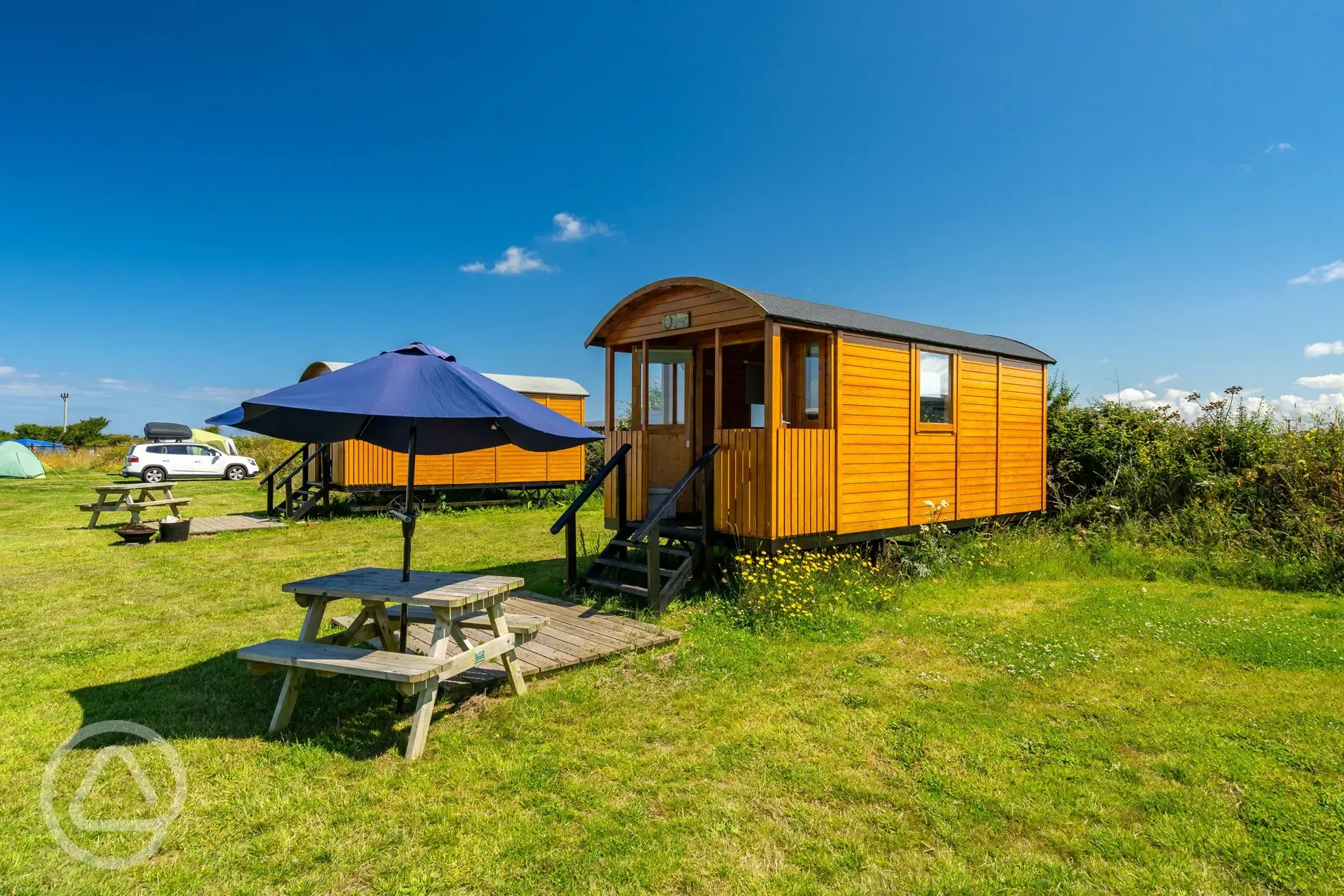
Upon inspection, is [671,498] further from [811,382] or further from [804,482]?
[811,382]

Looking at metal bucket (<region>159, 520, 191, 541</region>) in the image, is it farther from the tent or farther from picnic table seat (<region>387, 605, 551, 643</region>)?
the tent

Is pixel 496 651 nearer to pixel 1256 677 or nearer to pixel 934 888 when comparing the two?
pixel 934 888

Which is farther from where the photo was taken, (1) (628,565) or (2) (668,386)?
(2) (668,386)

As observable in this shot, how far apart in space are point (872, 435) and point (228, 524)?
1124cm

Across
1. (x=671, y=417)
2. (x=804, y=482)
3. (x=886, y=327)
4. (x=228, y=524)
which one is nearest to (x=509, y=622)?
(x=804, y=482)

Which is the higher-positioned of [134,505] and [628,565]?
[134,505]

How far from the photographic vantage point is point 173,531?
36.4 ft

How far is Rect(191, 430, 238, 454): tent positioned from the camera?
26.6 meters

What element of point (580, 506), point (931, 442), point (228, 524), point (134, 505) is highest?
point (931, 442)

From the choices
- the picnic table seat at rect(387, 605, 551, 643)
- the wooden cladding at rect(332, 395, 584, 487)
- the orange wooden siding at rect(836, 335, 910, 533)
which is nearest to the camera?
the picnic table seat at rect(387, 605, 551, 643)

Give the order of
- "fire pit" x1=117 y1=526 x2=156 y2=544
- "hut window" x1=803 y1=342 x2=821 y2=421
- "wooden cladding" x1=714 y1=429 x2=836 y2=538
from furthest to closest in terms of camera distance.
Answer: "fire pit" x1=117 y1=526 x2=156 y2=544
"hut window" x1=803 y1=342 x2=821 y2=421
"wooden cladding" x1=714 y1=429 x2=836 y2=538

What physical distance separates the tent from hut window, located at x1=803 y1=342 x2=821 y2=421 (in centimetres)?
2505

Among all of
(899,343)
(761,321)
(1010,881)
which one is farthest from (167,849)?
(899,343)

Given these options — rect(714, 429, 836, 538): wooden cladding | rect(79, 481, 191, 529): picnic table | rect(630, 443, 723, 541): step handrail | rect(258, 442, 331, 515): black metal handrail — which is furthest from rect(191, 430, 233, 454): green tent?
rect(714, 429, 836, 538): wooden cladding
